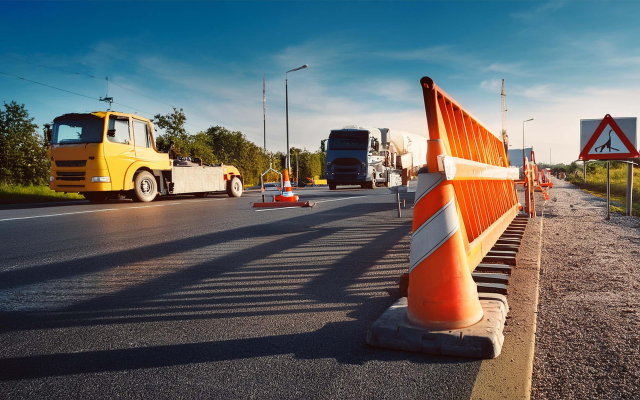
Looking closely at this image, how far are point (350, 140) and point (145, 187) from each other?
1260cm

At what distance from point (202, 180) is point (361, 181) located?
9.81 m

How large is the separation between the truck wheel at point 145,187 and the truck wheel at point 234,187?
418 cm

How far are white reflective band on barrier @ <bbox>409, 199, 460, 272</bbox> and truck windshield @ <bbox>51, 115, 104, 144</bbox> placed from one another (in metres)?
15.1

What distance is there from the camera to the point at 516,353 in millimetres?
2502

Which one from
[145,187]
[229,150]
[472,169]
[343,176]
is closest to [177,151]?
[145,187]

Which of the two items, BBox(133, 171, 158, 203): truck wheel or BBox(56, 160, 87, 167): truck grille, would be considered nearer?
BBox(56, 160, 87, 167): truck grille

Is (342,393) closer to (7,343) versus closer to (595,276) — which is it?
(7,343)

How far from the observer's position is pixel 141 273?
4.71 meters

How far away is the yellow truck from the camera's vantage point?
1528 centimetres

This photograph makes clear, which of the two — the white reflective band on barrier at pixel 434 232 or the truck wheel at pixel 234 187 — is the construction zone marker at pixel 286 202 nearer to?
the truck wheel at pixel 234 187

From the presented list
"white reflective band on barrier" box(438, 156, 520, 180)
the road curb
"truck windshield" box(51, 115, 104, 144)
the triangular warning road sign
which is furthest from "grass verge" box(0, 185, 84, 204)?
the road curb

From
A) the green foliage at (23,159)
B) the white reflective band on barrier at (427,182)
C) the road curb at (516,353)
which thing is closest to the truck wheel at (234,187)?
the green foliage at (23,159)

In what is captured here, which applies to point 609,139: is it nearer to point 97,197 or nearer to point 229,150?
point 97,197

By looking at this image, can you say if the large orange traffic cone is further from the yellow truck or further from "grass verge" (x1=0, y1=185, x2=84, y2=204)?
"grass verge" (x1=0, y1=185, x2=84, y2=204)
